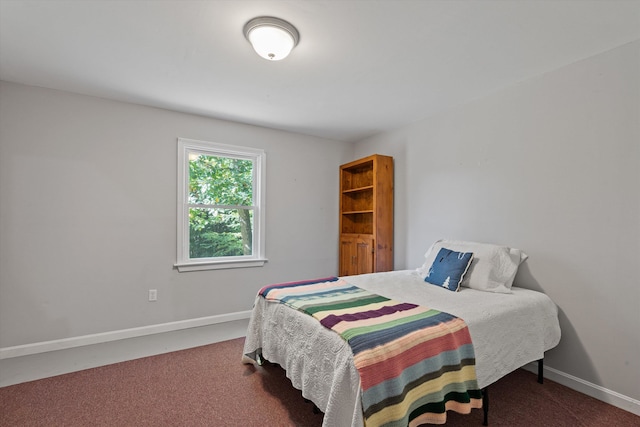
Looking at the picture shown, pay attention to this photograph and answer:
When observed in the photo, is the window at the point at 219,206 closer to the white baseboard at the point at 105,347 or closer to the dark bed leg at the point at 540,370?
the white baseboard at the point at 105,347

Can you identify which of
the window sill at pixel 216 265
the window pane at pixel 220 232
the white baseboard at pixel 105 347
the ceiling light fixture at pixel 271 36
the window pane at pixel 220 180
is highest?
the ceiling light fixture at pixel 271 36

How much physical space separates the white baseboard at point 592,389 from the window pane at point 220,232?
316 centimetres

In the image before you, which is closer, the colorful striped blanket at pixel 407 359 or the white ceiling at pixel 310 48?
the colorful striped blanket at pixel 407 359

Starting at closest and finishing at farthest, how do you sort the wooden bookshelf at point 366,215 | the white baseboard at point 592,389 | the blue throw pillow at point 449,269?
1. the white baseboard at point 592,389
2. the blue throw pillow at point 449,269
3. the wooden bookshelf at point 366,215

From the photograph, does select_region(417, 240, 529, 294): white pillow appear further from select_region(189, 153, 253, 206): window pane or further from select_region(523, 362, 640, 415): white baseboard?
select_region(189, 153, 253, 206): window pane

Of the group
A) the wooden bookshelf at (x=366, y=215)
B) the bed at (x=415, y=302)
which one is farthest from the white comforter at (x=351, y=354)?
the wooden bookshelf at (x=366, y=215)

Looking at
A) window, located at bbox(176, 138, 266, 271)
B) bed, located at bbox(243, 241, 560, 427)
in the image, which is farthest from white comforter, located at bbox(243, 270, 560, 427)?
window, located at bbox(176, 138, 266, 271)

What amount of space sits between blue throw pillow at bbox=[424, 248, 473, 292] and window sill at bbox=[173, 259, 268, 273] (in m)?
2.08

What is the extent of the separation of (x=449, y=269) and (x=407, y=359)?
1263 mm

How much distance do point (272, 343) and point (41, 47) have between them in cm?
263

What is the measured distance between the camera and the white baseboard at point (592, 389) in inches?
76.8

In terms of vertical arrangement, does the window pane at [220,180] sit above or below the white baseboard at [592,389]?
above

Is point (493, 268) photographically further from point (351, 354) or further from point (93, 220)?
point (93, 220)

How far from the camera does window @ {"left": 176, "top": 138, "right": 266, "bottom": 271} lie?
3.43 meters
